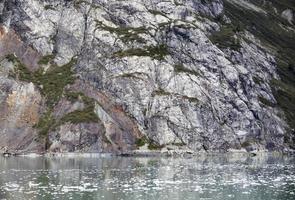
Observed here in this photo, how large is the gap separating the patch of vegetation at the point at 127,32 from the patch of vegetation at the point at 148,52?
3.50 m

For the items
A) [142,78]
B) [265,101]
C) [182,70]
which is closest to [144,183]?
[142,78]

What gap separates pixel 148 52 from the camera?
163m

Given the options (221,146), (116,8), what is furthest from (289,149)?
(116,8)

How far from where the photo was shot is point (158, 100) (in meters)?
153

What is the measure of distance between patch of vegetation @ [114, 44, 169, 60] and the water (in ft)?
224

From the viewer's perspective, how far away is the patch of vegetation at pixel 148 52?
531 feet

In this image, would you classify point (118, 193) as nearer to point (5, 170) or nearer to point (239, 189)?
point (239, 189)

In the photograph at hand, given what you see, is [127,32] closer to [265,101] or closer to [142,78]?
[142,78]

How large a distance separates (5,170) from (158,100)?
69.8 meters

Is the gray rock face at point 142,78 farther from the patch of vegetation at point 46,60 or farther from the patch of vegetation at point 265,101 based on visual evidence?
the patch of vegetation at point 46,60

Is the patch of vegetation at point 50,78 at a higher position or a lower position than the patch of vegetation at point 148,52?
lower

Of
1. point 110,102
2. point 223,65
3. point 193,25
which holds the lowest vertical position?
point 110,102

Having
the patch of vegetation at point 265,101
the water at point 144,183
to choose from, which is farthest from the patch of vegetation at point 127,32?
the water at point 144,183

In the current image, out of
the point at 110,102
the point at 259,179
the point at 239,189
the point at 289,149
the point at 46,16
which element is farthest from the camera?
the point at 46,16
